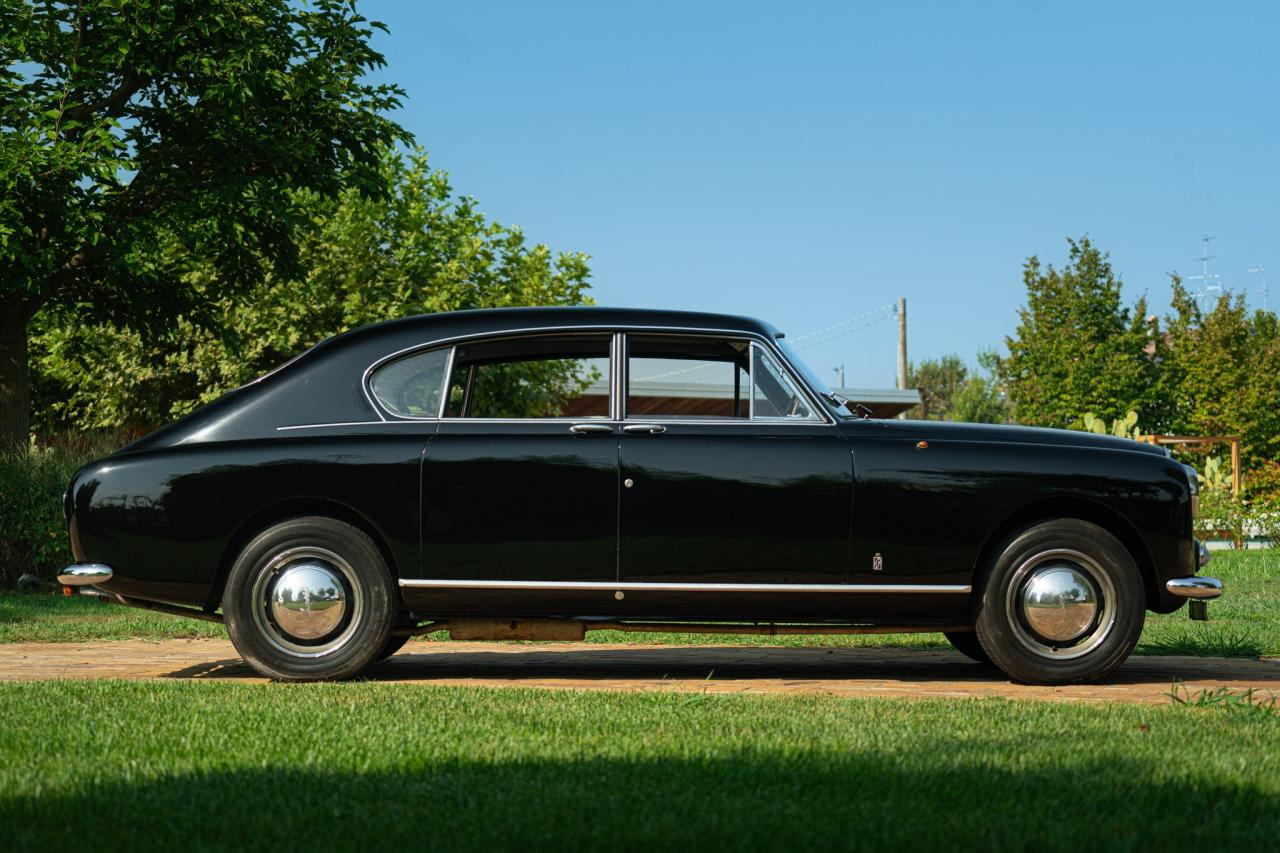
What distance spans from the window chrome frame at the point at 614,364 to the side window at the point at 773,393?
25 mm

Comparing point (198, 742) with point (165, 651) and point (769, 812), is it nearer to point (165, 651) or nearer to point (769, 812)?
point (769, 812)

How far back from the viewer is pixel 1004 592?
6465 mm

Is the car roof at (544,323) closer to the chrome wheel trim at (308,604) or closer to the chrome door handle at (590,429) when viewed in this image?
the chrome door handle at (590,429)

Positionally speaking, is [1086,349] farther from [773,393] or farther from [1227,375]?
[773,393]

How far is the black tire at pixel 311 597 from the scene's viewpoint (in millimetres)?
6508

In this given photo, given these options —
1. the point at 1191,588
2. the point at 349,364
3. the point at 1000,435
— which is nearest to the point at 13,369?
the point at 349,364

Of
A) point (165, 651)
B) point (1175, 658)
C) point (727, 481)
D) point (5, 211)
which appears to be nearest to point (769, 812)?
point (727, 481)

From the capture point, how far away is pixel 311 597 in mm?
6523

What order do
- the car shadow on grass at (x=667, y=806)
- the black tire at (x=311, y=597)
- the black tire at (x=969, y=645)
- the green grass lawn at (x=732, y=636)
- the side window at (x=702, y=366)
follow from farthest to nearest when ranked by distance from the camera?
the green grass lawn at (x=732, y=636) < the black tire at (x=969, y=645) < the side window at (x=702, y=366) < the black tire at (x=311, y=597) < the car shadow on grass at (x=667, y=806)

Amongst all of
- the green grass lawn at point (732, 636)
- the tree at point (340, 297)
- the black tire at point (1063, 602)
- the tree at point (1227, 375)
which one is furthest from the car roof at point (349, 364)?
the tree at point (1227, 375)

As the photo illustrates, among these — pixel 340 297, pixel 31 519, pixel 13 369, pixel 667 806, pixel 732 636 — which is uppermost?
pixel 340 297

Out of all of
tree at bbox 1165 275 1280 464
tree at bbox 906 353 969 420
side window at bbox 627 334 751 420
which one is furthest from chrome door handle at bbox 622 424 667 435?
tree at bbox 906 353 969 420

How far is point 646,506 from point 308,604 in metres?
1.68

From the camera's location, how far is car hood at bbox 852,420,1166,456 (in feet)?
21.6
